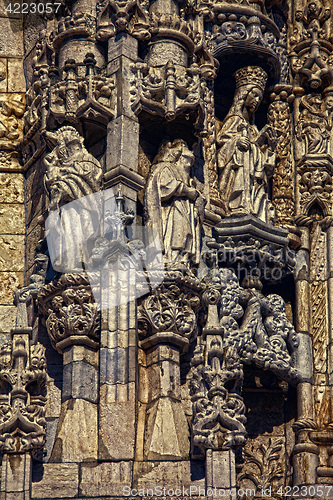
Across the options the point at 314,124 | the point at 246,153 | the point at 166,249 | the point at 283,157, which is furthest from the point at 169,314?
the point at 314,124

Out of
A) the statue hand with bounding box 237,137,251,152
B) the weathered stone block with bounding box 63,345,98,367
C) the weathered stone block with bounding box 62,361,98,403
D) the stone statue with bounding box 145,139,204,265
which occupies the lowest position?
the weathered stone block with bounding box 62,361,98,403

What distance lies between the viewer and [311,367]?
62.7ft

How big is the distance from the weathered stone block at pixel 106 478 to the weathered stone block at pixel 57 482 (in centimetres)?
9

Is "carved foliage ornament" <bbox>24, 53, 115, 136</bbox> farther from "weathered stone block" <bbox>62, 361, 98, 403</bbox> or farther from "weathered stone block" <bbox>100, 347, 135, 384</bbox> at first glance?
"weathered stone block" <bbox>62, 361, 98, 403</bbox>

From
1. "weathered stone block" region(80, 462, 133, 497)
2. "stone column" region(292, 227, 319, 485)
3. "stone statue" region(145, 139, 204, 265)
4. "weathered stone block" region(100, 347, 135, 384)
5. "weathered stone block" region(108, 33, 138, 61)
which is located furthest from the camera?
"weathered stone block" region(108, 33, 138, 61)

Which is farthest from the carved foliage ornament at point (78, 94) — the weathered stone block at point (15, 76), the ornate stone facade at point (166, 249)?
the weathered stone block at point (15, 76)

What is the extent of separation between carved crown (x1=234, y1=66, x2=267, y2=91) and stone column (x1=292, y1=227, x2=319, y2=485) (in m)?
1.91

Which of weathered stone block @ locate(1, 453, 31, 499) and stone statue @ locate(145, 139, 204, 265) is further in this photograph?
stone statue @ locate(145, 139, 204, 265)

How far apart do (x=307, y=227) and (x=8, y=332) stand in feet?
12.4

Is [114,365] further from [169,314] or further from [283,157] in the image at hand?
[283,157]

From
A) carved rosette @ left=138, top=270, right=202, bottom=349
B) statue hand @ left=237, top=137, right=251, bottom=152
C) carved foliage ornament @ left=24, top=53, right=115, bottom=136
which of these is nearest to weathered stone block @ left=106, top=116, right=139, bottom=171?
carved foliage ornament @ left=24, top=53, right=115, bottom=136

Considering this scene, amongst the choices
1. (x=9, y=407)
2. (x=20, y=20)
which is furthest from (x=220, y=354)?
(x=20, y=20)

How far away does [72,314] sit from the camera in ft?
57.5

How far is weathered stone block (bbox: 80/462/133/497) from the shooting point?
1670cm
